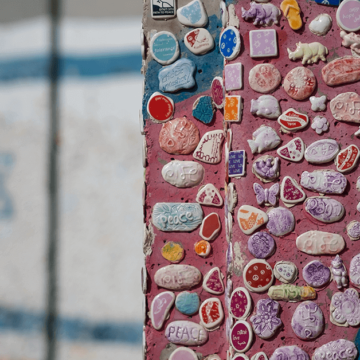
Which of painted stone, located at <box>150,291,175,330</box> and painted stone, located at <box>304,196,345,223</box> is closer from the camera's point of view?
painted stone, located at <box>304,196,345,223</box>

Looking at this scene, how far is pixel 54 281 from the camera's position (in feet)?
4.36

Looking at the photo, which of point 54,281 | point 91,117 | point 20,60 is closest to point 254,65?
point 91,117

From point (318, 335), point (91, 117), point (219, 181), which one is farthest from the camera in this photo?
point (91, 117)

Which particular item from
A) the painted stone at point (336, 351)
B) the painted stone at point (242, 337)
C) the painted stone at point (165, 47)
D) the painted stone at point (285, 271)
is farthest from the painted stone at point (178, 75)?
the painted stone at point (336, 351)

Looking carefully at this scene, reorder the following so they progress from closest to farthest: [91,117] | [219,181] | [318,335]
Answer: [318,335]
[219,181]
[91,117]

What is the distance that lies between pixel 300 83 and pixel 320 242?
17.4 inches

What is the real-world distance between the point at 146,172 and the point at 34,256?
0.56m

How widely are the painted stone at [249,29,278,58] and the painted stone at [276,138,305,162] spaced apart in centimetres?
25

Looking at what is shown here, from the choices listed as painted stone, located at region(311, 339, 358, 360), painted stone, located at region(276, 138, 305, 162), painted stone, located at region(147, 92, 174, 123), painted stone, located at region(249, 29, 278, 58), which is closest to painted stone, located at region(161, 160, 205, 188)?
painted stone, located at region(147, 92, 174, 123)

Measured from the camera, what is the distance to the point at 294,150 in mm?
1020

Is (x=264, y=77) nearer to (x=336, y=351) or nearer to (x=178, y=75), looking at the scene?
(x=178, y=75)

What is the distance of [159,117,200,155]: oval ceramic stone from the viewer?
1.11m

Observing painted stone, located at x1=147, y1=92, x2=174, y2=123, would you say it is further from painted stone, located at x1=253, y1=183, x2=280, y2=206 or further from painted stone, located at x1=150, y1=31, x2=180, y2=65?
painted stone, located at x1=253, y1=183, x2=280, y2=206

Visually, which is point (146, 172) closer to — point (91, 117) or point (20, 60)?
point (91, 117)
